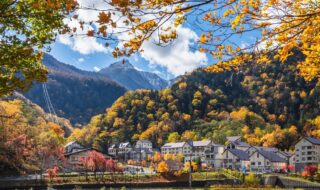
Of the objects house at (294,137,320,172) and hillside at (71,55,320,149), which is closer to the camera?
house at (294,137,320,172)

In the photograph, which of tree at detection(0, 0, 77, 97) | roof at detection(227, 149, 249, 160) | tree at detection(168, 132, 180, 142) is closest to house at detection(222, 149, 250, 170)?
roof at detection(227, 149, 249, 160)

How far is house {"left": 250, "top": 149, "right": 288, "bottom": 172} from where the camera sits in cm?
7781

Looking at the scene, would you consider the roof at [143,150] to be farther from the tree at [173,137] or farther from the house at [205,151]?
the house at [205,151]

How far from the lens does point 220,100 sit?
150 m

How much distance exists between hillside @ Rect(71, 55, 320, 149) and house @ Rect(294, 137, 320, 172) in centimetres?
1950

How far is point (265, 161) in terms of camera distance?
77938 millimetres

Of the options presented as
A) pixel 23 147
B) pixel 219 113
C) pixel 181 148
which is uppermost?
pixel 219 113

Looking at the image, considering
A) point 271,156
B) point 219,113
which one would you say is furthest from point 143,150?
point 219,113

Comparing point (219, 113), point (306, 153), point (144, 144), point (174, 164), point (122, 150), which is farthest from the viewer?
point (219, 113)

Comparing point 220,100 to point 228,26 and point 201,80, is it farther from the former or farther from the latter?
point 228,26

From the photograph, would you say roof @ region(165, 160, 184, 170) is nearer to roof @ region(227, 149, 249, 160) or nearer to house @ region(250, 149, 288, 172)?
roof @ region(227, 149, 249, 160)

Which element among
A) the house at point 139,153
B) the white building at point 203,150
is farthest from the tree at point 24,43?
the house at point 139,153

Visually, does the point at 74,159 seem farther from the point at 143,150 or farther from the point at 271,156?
the point at 271,156

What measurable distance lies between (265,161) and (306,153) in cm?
793
